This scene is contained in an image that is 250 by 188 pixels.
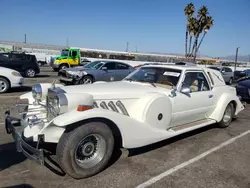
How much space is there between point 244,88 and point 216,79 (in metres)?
5.08

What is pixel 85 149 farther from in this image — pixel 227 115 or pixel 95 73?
pixel 95 73

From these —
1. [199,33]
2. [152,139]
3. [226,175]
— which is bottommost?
[226,175]

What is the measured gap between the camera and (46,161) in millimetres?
3846

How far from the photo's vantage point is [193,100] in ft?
17.1

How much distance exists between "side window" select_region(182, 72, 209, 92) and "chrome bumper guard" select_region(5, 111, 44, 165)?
3178 mm

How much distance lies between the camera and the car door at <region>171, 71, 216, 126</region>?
16.1 feet

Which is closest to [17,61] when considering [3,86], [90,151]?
[3,86]

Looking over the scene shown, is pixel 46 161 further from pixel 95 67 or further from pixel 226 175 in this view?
pixel 95 67

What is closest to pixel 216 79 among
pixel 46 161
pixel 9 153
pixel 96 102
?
pixel 96 102

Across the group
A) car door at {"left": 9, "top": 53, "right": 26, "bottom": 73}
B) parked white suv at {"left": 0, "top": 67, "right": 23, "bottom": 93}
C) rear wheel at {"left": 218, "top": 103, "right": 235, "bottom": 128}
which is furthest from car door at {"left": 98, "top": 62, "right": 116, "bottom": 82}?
rear wheel at {"left": 218, "top": 103, "right": 235, "bottom": 128}

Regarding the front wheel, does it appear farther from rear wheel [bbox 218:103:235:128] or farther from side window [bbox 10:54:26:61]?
side window [bbox 10:54:26:61]

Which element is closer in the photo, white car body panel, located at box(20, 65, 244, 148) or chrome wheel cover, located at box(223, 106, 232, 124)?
white car body panel, located at box(20, 65, 244, 148)

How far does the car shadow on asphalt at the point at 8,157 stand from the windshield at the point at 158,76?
9.04ft

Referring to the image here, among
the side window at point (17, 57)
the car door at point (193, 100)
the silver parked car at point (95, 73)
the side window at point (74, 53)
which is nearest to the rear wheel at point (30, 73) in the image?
the side window at point (17, 57)
